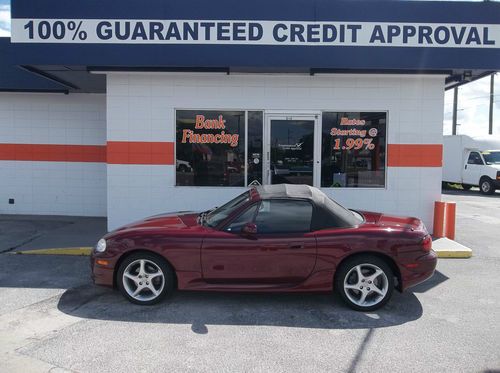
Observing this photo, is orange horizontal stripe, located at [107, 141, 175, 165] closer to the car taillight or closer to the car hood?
the car hood

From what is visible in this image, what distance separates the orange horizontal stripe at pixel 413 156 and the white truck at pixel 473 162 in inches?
504

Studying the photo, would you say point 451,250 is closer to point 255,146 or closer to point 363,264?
point 363,264

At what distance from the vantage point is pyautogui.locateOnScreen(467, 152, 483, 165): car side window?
2111cm

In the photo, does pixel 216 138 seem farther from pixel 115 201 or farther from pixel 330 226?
pixel 330 226

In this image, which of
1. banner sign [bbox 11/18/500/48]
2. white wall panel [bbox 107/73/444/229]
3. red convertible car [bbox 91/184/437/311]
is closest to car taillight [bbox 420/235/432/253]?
red convertible car [bbox 91/184/437/311]

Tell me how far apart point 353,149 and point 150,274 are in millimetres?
5383

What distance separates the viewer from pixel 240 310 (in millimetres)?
5277

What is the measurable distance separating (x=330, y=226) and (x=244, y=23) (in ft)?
15.0

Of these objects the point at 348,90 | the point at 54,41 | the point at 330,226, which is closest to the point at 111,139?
the point at 54,41

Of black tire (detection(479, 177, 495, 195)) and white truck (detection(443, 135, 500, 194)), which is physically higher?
white truck (detection(443, 135, 500, 194))

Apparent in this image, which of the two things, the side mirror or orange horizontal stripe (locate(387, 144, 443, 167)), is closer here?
the side mirror

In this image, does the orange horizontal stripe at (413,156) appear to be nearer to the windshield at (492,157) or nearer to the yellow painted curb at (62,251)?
the yellow painted curb at (62,251)

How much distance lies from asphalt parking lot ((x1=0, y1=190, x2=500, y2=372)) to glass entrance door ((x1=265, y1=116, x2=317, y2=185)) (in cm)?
350

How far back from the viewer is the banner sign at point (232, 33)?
26.9ft
